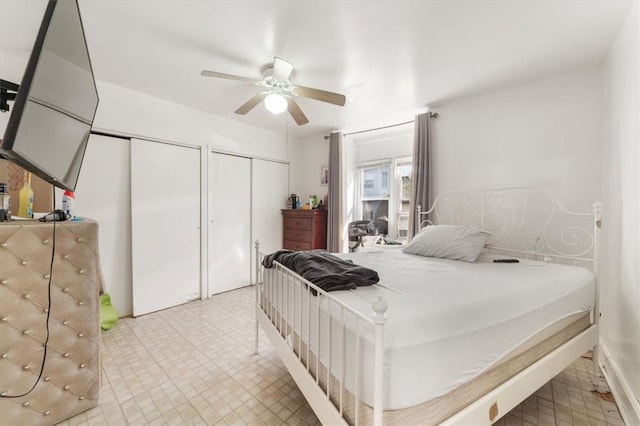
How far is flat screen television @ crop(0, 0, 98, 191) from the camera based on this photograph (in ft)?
2.42

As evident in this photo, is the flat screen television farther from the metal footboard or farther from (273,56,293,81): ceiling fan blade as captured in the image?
(273,56,293,81): ceiling fan blade

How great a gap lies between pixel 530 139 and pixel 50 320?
3.89 m

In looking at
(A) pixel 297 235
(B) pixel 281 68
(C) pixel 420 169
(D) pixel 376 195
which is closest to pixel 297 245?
(A) pixel 297 235

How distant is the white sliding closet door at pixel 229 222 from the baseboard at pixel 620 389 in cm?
386

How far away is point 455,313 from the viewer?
1.09 metres

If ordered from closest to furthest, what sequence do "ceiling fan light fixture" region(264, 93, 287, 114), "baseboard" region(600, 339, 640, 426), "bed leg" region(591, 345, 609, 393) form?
"baseboard" region(600, 339, 640, 426) → "bed leg" region(591, 345, 609, 393) → "ceiling fan light fixture" region(264, 93, 287, 114)

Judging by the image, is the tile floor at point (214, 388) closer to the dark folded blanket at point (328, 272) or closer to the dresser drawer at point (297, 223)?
the dark folded blanket at point (328, 272)

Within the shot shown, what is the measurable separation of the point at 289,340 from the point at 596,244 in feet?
7.43

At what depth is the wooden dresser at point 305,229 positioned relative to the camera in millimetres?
4055

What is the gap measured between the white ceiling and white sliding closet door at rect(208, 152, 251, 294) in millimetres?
Answer: 1194

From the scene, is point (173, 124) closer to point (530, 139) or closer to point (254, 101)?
point (254, 101)

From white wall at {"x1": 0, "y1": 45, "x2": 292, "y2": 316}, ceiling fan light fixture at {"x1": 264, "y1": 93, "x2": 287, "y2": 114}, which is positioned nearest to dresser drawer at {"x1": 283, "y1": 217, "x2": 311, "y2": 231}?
white wall at {"x1": 0, "y1": 45, "x2": 292, "y2": 316}

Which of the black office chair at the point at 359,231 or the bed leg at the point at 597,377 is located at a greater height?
the black office chair at the point at 359,231

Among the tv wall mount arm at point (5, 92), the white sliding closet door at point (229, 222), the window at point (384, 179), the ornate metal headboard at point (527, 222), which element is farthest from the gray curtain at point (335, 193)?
the tv wall mount arm at point (5, 92)
